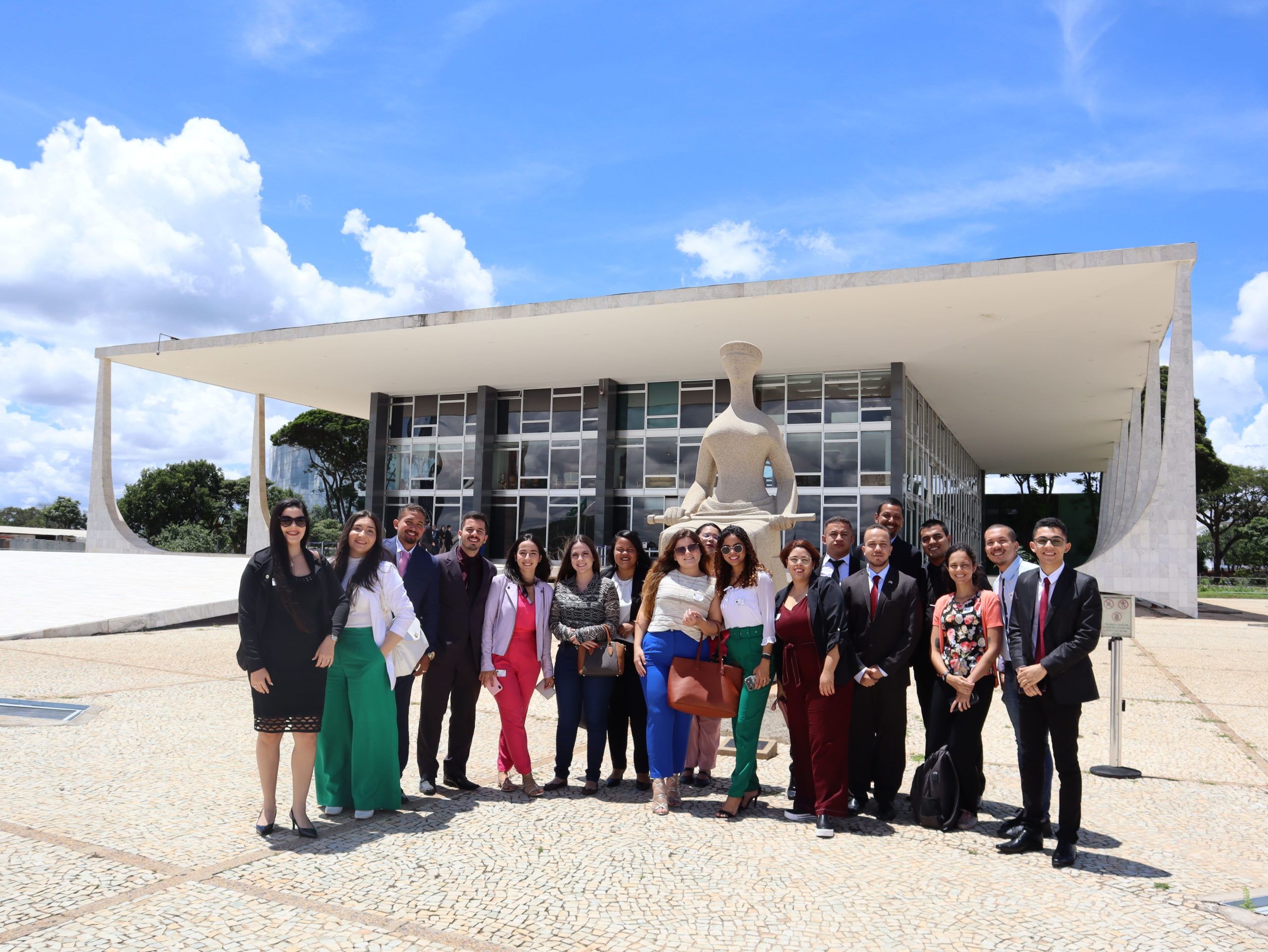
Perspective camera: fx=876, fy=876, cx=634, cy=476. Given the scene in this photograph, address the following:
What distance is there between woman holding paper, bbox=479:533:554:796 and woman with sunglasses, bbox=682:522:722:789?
3.12 ft

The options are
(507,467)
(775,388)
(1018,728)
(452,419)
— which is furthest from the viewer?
(452,419)

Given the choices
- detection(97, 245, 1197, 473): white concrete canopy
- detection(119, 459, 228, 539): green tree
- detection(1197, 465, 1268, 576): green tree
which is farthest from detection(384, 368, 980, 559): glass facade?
detection(1197, 465, 1268, 576): green tree

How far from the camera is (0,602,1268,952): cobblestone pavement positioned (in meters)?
3.03

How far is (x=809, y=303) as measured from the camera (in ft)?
59.4

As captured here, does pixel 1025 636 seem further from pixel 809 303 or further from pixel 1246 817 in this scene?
pixel 809 303

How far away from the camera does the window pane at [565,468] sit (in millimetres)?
27000

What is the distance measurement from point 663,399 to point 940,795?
2210 cm

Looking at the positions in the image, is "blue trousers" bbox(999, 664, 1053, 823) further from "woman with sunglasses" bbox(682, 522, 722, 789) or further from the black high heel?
the black high heel

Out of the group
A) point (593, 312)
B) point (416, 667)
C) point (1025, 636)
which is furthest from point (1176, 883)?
point (593, 312)

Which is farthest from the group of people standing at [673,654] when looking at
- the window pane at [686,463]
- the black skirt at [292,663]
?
the window pane at [686,463]

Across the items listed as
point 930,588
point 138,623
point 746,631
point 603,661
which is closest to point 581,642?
point 603,661

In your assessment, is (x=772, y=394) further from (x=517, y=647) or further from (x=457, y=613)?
(x=457, y=613)

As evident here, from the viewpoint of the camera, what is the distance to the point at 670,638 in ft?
16.0

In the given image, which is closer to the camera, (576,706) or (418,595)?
(418,595)
